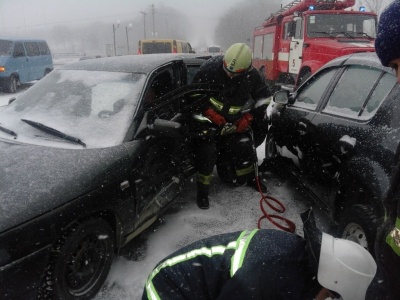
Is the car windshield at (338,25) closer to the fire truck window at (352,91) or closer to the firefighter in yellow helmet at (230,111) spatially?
the firefighter in yellow helmet at (230,111)

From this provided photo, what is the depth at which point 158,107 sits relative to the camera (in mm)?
3188

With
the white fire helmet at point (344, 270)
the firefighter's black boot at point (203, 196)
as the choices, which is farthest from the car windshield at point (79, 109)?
the white fire helmet at point (344, 270)

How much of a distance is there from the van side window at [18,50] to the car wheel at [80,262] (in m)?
12.1

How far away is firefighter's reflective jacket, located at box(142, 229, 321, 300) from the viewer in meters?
1.30

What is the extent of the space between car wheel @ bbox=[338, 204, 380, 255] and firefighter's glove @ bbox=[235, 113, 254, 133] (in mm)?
1837

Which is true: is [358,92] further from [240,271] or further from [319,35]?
[319,35]

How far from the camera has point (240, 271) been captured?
1.30 m

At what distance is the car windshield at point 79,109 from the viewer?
275 cm

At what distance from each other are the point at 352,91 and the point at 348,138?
23.1 inches

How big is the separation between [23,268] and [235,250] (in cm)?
121

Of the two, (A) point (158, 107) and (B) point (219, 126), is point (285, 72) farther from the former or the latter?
(A) point (158, 107)

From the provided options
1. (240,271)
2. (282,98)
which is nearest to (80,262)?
(240,271)

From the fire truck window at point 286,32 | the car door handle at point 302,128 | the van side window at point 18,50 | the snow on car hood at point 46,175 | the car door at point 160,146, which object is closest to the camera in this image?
the snow on car hood at point 46,175

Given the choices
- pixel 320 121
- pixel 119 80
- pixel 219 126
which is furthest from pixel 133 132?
pixel 320 121
